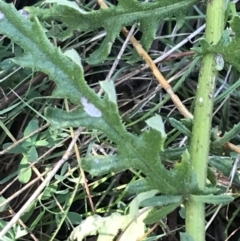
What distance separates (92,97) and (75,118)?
0.04m

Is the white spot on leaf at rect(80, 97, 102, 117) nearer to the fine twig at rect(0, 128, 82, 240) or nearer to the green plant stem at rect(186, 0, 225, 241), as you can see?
the green plant stem at rect(186, 0, 225, 241)

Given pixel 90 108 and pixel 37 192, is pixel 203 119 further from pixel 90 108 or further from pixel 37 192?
pixel 37 192

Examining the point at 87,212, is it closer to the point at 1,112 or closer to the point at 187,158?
the point at 1,112

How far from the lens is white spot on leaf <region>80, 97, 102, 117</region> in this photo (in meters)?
0.70

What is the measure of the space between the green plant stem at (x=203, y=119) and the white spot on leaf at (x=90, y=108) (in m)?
0.17

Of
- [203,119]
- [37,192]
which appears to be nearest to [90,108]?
[203,119]

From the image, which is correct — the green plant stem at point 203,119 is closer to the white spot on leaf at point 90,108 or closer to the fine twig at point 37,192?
the white spot on leaf at point 90,108

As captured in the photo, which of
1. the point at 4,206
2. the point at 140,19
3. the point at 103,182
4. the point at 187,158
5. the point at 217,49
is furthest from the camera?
the point at 103,182

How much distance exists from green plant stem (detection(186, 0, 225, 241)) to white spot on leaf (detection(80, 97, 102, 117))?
17 cm

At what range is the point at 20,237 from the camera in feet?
3.41

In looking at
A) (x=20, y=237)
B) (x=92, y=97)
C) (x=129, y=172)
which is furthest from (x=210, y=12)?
(x=20, y=237)

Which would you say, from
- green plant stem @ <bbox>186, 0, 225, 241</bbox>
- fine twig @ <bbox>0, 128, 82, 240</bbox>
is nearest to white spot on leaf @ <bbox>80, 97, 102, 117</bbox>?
green plant stem @ <bbox>186, 0, 225, 241</bbox>

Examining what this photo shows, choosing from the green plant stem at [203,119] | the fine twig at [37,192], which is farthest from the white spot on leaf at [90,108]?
the fine twig at [37,192]

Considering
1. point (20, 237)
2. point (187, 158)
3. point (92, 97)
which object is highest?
point (92, 97)
